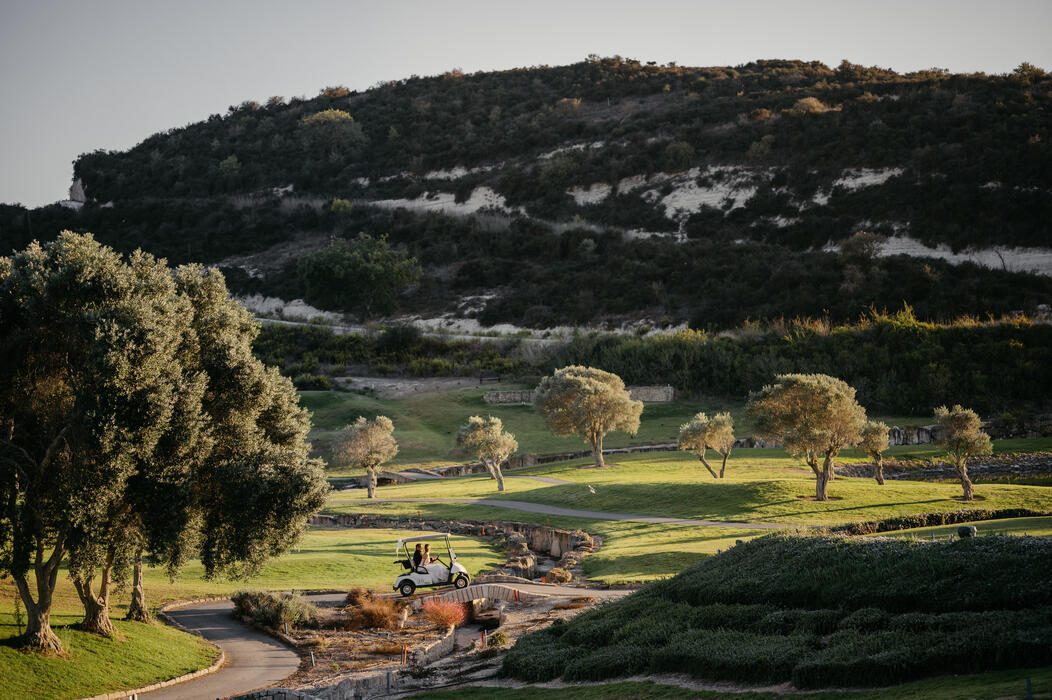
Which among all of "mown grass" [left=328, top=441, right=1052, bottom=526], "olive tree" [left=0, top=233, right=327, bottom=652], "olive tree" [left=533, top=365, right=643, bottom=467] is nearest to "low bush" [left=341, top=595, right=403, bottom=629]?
"olive tree" [left=0, top=233, right=327, bottom=652]

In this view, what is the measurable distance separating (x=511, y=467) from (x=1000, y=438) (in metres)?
29.8

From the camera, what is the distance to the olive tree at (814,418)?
3500cm

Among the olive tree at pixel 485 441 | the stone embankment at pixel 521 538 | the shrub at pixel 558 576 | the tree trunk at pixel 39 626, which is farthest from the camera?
the olive tree at pixel 485 441

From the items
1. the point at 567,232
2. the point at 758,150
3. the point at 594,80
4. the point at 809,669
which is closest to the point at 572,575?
the point at 809,669

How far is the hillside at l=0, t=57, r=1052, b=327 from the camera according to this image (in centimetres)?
8981

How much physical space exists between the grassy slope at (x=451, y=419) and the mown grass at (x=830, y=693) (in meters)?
41.5

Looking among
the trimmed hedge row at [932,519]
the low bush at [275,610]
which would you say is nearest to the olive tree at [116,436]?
the low bush at [275,610]

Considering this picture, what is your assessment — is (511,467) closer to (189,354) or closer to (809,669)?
(189,354)

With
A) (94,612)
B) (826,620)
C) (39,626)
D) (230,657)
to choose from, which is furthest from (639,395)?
(39,626)

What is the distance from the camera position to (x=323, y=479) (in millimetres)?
19734

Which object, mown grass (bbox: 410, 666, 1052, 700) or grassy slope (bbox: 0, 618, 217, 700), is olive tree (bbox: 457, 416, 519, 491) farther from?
mown grass (bbox: 410, 666, 1052, 700)

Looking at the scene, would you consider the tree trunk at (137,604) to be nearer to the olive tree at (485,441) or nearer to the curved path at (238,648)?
the curved path at (238,648)

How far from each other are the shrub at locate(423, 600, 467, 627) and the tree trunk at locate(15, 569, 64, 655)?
9.64 meters

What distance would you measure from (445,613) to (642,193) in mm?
106500
